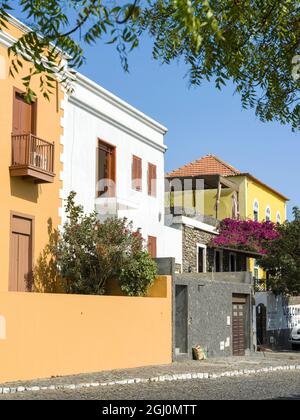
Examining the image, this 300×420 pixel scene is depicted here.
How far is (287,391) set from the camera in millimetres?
13250

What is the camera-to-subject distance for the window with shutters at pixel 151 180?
26.8m

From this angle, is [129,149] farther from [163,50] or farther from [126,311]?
[163,50]

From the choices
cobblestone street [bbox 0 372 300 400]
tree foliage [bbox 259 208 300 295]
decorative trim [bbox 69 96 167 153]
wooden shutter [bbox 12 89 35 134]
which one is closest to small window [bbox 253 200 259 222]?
tree foliage [bbox 259 208 300 295]

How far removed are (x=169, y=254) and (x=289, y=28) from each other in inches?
806

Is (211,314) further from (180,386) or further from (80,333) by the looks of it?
(180,386)

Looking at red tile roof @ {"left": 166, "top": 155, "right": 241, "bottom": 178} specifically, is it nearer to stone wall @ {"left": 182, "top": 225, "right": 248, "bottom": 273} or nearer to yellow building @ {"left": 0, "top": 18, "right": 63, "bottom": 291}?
stone wall @ {"left": 182, "top": 225, "right": 248, "bottom": 273}

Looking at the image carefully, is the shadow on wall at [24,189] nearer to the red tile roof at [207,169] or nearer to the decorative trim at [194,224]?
the decorative trim at [194,224]

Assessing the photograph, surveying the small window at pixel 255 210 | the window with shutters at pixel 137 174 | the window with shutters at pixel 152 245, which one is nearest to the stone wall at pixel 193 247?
the window with shutters at pixel 152 245

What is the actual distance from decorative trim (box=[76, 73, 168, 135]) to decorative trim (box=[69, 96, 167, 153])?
2.02ft

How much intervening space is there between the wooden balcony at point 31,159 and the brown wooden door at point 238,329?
1066 centimetres

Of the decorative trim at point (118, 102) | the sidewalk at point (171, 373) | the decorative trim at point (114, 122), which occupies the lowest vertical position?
the sidewalk at point (171, 373)

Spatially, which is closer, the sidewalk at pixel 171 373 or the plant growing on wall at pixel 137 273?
the sidewalk at pixel 171 373

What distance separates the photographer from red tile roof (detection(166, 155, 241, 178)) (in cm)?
4212

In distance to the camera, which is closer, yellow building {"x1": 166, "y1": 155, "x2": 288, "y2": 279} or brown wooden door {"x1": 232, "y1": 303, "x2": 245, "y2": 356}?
brown wooden door {"x1": 232, "y1": 303, "x2": 245, "y2": 356}
